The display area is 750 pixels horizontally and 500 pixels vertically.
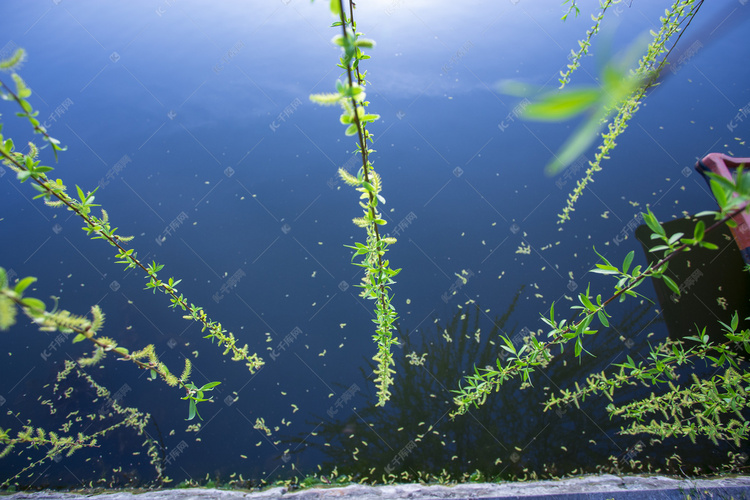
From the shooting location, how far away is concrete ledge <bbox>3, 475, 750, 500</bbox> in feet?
5.46

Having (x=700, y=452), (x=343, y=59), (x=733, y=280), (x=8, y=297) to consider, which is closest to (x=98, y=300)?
(x=8, y=297)

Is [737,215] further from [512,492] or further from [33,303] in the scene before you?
[33,303]

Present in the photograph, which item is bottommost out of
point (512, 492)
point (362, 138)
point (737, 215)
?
point (512, 492)

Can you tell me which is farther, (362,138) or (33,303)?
(362,138)

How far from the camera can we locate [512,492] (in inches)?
68.2

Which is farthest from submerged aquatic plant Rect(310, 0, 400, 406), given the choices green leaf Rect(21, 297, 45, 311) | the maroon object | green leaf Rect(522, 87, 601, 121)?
the maroon object

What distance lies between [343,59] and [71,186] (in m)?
3.59

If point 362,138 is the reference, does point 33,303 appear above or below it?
below

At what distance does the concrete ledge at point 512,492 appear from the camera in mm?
1663

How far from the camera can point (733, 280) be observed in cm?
258

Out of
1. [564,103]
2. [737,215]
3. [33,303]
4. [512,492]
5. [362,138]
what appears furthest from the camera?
[737,215]

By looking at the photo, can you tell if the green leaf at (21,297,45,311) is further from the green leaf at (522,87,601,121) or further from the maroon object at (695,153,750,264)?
the maroon object at (695,153,750,264)

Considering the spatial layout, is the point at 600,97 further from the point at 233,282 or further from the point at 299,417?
the point at 233,282

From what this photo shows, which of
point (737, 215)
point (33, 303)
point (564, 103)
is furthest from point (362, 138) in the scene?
point (737, 215)
